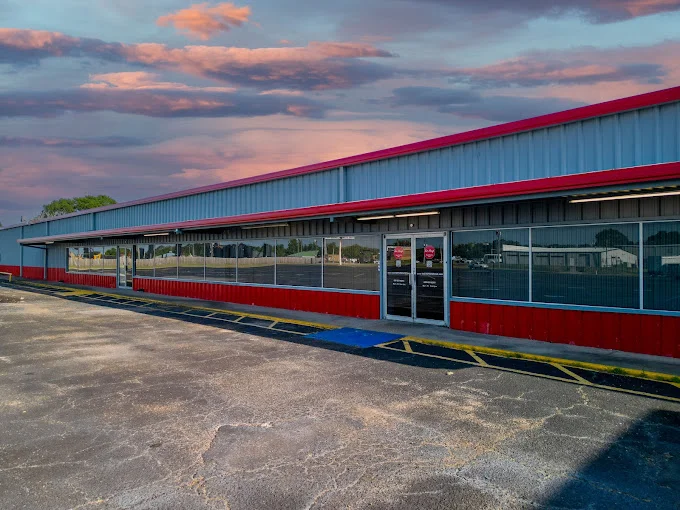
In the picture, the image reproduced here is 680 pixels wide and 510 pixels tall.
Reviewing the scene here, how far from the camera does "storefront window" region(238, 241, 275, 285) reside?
19.2m

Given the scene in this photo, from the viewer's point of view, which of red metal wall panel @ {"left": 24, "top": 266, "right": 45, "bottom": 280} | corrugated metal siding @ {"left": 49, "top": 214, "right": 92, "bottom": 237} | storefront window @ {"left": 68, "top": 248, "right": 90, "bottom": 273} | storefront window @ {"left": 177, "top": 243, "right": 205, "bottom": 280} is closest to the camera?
storefront window @ {"left": 177, "top": 243, "right": 205, "bottom": 280}

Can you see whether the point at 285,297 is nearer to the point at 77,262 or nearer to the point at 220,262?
the point at 220,262

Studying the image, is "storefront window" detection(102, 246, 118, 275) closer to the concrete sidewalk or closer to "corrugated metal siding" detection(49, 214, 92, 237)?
"corrugated metal siding" detection(49, 214, 92, 237)

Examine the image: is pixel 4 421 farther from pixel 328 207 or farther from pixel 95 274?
pixel 95 274

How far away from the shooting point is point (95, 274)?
1296 inches

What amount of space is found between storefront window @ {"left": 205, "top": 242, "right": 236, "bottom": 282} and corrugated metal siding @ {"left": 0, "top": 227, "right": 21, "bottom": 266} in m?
35.5

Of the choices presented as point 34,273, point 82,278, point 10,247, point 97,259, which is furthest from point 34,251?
point 97,259

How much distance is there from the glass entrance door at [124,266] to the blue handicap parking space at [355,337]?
20.5m

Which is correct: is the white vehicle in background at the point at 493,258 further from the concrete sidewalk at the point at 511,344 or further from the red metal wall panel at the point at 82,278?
the red metal wall panel at the point at 82,278

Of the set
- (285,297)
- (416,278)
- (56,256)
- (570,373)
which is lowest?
(570,373)

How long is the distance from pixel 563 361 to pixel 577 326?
5.91 feet

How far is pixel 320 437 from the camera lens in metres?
5.75

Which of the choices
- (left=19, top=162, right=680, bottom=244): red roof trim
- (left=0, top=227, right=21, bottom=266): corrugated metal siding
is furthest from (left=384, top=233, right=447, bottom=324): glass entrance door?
(left=0, top=227, right=21, bottom=266): corrugated metal siding

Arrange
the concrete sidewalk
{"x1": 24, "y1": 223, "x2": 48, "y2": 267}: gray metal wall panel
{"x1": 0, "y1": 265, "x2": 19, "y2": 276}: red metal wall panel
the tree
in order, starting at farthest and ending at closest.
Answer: the tree < {"x1": 0, "y1": 265, "x2": 19, "y2": 276}: red metal wall panel < {"x1": 24, "y1": 223, "x2": 48, "y2": 267}: gray metal wall panel < the concrete sidewalk
